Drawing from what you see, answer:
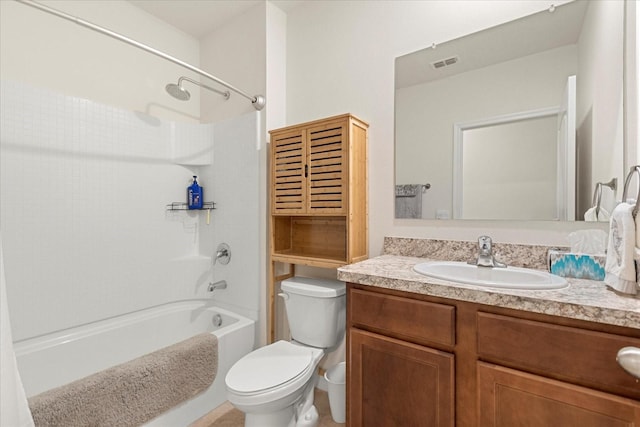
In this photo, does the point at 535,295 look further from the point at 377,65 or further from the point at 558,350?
the point at 377,65

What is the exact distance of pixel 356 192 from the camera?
1729 mm

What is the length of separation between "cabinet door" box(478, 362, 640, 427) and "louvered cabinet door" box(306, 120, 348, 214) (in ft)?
3.31

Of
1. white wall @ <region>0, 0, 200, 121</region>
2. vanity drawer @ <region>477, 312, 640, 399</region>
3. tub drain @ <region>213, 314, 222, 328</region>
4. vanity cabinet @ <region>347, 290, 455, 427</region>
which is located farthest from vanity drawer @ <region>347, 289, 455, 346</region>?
white wall @ <region>0, 0, 200, 121</region>

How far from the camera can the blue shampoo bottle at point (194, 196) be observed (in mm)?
2463

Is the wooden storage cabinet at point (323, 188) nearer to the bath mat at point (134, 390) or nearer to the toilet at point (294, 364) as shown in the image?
the toilet at point (294, 364)

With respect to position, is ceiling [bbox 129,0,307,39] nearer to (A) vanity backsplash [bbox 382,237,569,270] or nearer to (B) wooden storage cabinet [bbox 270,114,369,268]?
(B) wooden storage cabinet [bbox 270,114,369,268]

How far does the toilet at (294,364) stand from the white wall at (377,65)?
18.2 inches

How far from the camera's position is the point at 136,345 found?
212 centimetres

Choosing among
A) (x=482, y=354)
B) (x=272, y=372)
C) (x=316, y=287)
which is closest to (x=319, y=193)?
(x=316, y=287)

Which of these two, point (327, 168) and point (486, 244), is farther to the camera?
point (327, 168)

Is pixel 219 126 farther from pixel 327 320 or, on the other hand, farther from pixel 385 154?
pixel 327 320

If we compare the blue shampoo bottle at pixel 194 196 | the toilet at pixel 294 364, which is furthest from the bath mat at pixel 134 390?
the blue shampoo bottle at pixel 194 196

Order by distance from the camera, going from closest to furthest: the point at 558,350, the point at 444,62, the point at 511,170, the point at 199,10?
the point at 558,350, the point at 511,170, the point at 444,62, the point at 199,10

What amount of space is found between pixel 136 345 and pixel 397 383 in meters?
1.87
